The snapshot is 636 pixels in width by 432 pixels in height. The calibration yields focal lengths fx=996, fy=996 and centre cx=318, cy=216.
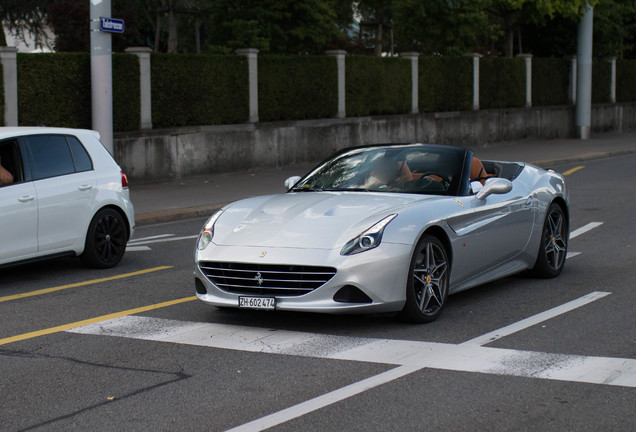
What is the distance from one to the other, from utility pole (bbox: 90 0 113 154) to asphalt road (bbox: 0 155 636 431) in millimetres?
8630

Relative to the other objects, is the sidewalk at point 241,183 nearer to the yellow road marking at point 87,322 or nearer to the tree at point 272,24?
the yellow road marking at point 87,322

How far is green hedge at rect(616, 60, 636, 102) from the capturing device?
141ft

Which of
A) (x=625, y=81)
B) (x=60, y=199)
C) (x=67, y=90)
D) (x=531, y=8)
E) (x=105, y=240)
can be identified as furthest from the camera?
(x=625, y=81)

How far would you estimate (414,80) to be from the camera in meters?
30.7

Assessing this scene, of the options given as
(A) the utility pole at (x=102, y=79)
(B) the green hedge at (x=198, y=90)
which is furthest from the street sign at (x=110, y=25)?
(B) the green hedge at (x=198, y=90)

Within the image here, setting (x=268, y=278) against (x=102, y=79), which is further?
(x=102, y=79)

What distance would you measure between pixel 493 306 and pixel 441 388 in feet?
8.93

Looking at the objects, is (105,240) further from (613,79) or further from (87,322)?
(613,79)

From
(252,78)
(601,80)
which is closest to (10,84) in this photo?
(252,78)

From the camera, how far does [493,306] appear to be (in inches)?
334

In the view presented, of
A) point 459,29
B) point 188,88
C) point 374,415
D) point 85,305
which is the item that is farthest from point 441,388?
point 459,29

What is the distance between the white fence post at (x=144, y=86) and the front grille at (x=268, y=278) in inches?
576

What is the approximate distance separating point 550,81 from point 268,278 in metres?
32.2

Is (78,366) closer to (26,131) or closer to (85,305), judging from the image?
(85,305)
